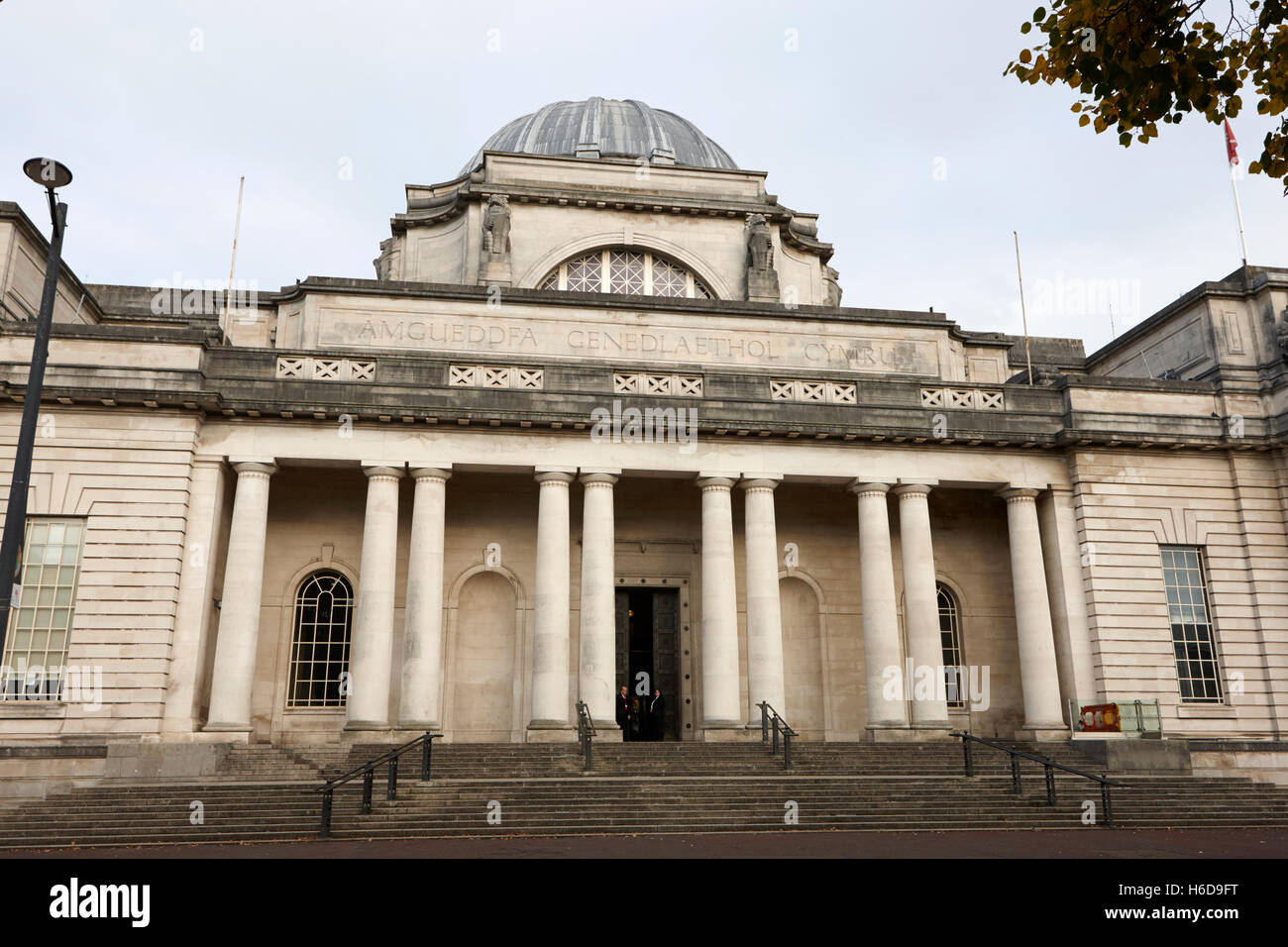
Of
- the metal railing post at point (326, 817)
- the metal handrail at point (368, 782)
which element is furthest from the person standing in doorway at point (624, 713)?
the metal railing post at point (326, 817)

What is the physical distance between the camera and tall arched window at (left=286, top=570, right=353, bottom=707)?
76.8ft

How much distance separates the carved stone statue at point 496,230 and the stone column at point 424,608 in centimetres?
913

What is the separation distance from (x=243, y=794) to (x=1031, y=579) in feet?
55.5

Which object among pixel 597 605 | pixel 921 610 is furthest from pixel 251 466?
pixel 921 610

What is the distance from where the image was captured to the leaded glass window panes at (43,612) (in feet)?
65.0

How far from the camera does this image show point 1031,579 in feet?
77.4

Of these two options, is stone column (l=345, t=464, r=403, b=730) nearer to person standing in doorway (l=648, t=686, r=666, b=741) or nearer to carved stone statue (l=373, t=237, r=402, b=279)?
person standing in doorway (l=648, t=686, r=666, b=741)

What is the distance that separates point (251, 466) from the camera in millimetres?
21688

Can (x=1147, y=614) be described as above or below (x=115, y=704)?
above

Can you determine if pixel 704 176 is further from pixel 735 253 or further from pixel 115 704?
pixel 115 704

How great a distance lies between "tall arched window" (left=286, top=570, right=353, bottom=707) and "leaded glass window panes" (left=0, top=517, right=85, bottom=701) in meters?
4.87

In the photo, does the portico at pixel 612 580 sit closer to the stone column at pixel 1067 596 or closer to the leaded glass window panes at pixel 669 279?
the stone column at pixel 1067 596
